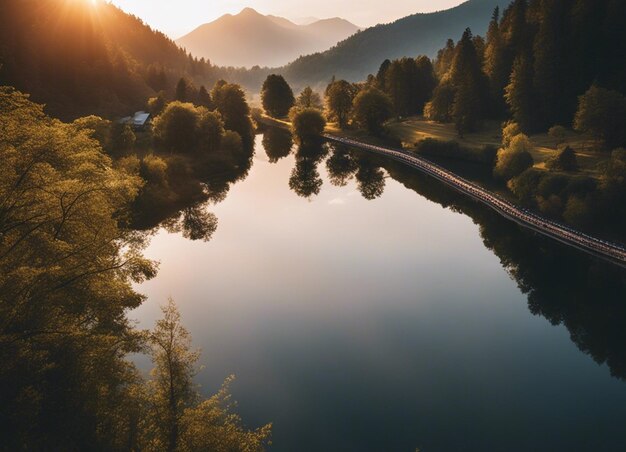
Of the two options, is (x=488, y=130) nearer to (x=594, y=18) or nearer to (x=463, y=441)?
(x=594, y=18)

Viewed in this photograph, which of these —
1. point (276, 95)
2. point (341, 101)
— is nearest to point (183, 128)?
point (341, 101)

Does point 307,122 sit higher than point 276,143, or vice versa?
point 307,122

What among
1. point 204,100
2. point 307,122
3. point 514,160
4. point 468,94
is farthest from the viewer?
point 204,100

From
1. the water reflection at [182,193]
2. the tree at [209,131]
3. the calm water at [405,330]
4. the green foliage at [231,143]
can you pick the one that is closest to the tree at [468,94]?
the calm water at [405,330]

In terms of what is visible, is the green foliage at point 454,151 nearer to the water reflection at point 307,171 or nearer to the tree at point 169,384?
the water reflection at point 307,171

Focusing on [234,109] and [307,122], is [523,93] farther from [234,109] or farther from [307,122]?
[234,109]

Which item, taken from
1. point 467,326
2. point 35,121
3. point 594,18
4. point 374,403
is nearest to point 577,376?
point 467,326

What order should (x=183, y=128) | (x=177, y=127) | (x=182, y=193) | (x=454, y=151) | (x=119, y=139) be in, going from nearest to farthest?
(x=119, y=139) < (x=182, y=193) < (x=177, y=127) < (x=183, y=128) < (x=454, y=151)

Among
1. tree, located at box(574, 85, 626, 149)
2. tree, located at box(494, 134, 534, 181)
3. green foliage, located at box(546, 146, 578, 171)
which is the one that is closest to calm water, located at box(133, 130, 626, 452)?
tree, located at box(494, 134, 534, 181)
